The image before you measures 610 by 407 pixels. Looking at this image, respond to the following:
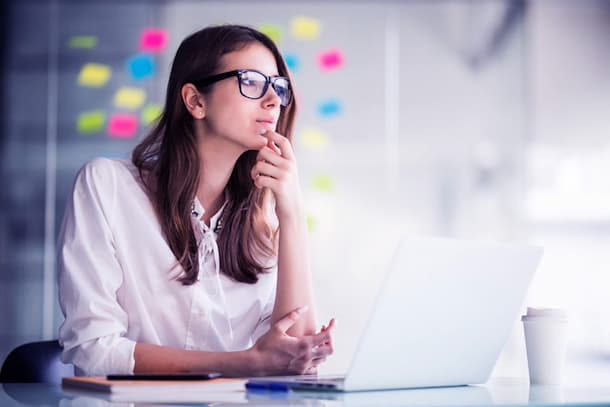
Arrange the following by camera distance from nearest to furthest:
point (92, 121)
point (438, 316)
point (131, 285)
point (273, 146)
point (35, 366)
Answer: point (438, 316)
point (35, 366)
point (131, 285)
point (273, 146)
point (92, 121)

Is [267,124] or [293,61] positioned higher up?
[293,61]

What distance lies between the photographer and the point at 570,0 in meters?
4.10

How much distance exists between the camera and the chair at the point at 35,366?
63.9 inches

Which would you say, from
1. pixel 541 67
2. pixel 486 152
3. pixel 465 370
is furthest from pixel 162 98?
pixel 465 370

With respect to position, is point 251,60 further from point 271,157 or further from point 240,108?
point 271,157

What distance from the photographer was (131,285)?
176 cm

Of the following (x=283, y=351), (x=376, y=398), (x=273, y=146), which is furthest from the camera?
(x=273, y=146)

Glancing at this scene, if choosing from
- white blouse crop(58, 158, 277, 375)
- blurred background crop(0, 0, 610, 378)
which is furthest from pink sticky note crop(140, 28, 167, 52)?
white blouse crop(58, 158, 277, 375)

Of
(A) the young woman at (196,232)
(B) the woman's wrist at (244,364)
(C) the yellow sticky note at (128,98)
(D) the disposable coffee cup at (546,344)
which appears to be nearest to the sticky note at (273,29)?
(C) the yellow sticky note at (128,98)

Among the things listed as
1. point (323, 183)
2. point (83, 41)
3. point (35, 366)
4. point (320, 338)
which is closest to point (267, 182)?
point (320, 338)

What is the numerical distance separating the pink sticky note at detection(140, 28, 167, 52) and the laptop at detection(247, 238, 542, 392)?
2862 mm

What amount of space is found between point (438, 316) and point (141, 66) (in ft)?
9.58

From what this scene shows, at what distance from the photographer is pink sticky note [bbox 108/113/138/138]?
3.80 m

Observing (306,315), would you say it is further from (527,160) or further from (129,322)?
(527,160)
